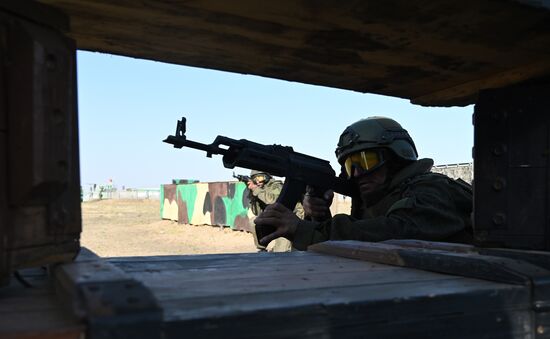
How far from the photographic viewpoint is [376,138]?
11.8 ft

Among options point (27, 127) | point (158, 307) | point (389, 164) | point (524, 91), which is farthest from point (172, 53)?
point (389, 164)

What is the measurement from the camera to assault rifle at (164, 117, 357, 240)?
3688 mm

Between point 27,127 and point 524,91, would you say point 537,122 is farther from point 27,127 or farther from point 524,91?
point 27,127

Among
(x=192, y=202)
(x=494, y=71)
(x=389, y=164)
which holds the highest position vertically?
(x=494, y=71)

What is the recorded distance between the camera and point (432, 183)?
10.4ft

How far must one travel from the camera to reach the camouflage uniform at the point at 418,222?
9.46 ft

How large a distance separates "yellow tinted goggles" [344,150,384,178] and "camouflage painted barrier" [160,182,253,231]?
12.7m

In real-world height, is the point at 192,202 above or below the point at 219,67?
below

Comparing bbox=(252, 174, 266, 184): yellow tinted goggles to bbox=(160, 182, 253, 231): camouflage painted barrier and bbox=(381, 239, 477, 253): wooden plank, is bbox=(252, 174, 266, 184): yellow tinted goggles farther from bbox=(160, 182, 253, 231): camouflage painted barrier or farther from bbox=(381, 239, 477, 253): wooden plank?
bbox=(160, 182, 253, 231): camouflage painted barrier

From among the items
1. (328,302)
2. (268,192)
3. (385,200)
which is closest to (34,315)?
(328,302)

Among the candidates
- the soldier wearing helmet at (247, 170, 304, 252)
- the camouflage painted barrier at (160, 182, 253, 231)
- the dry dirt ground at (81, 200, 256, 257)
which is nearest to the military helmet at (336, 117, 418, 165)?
the soldier wearing helmet at (247, 170, 304, 252)

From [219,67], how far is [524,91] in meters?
1.00

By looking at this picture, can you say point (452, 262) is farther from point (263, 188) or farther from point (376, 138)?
point (263, 188)

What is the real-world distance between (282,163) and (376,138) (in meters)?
0.71
